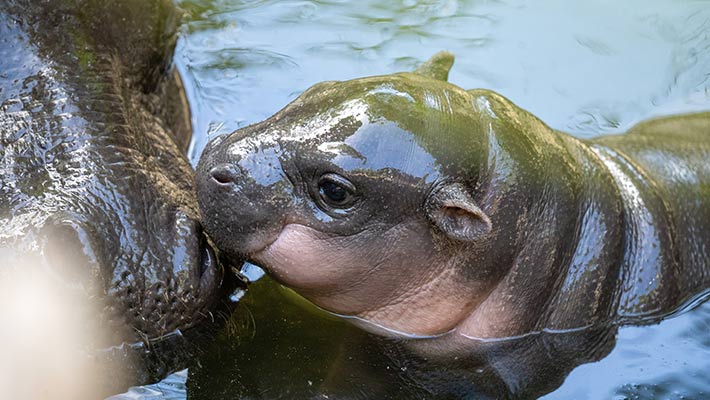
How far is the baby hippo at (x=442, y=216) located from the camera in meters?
3.77

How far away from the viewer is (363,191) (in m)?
3.78

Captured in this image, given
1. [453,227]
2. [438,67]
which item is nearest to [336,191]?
[453,227]

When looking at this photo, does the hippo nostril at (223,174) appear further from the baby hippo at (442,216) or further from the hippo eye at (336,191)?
the hippo eye at (336,191)

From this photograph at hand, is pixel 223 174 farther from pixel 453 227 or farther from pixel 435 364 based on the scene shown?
pixel 435 364

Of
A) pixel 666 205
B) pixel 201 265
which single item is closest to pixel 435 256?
pixel 201 265

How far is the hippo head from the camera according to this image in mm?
3756

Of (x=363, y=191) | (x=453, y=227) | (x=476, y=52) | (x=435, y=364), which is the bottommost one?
(x=435, y=364)

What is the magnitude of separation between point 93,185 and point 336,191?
874 millimetres

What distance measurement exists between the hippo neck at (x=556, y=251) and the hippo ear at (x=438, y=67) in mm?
590


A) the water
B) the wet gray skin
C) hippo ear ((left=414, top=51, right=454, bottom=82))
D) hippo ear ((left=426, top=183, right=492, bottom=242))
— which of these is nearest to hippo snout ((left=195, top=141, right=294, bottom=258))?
the wet gray skin

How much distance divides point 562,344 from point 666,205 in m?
0.83

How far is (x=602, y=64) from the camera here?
6.47 metres

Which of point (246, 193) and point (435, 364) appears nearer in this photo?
point (246, 193)

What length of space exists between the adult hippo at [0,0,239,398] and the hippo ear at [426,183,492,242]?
2.80ft
